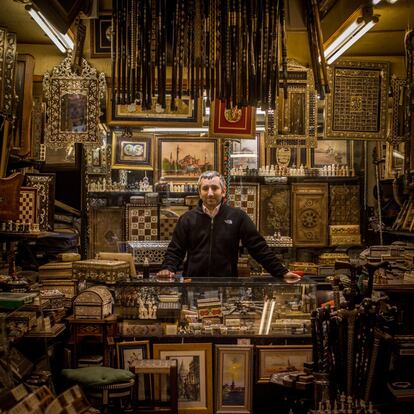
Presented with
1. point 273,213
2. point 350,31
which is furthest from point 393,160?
point 350,31

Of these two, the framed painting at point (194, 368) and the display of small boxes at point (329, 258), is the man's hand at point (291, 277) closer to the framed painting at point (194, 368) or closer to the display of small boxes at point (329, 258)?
the framed painting at point (194, 368)

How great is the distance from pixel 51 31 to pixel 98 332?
2500mm

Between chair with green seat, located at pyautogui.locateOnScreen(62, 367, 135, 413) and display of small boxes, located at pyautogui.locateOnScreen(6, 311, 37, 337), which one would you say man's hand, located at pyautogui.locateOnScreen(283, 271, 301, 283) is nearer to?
chair with green seat, located at pyautogui.locateOnScreen(62, 367, 135, 413)

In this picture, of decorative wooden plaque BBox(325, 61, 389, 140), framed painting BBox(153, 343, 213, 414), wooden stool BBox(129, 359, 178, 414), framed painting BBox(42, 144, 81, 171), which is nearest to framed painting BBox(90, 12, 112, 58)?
framed painting BBox(42, 144, 81, 171)

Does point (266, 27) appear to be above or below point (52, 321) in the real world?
above

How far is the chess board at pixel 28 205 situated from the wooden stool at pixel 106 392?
1.79 meters

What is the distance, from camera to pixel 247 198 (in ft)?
26.8

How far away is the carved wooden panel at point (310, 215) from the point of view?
8141 mm

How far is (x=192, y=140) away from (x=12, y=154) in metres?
3.18

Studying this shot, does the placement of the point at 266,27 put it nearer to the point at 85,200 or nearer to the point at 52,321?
the point at 52,321

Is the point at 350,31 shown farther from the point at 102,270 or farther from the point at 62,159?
the point at 62,159

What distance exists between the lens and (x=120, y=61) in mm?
4383

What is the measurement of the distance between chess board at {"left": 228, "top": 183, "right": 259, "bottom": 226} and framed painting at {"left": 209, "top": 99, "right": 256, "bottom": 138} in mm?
2126

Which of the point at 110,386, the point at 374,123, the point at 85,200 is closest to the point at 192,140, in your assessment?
the point at 85,200
